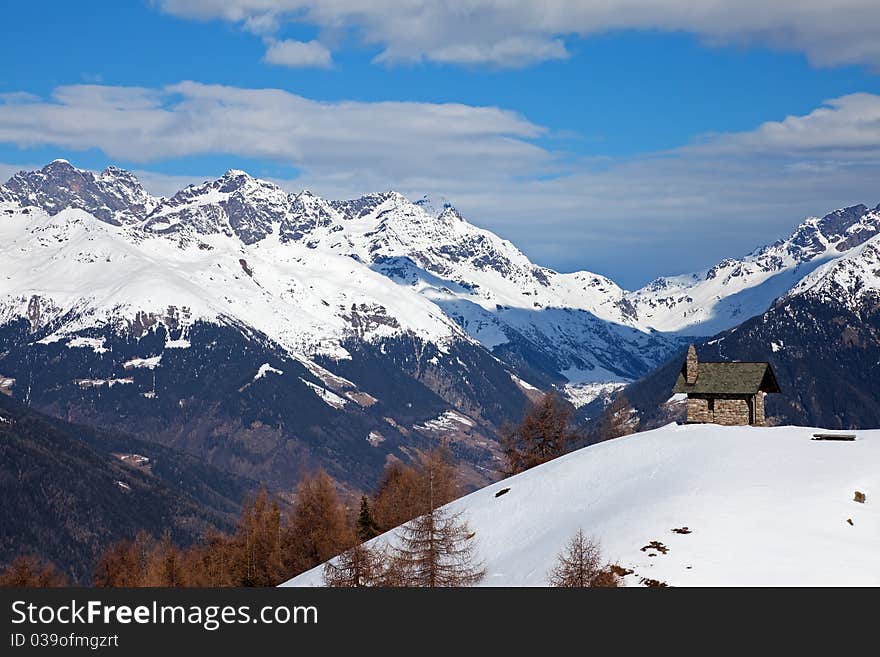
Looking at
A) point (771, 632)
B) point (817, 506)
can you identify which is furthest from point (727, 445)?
point (771, 632)

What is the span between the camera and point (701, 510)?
72.8 metres

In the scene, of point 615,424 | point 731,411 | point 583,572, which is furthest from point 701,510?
point 615,424

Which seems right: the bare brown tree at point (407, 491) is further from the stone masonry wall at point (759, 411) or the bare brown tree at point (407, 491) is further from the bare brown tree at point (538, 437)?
the stone masonry wall at point (759, 411)

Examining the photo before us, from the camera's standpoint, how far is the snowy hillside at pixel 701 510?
6362 cm

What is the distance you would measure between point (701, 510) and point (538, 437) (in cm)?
4846

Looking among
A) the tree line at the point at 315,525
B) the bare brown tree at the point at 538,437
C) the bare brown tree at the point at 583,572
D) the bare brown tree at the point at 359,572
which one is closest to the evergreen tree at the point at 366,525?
the tree line at the point at 315,525

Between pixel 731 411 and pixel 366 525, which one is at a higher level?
pixel 731 411

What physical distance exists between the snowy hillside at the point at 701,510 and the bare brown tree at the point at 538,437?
18.6 metres

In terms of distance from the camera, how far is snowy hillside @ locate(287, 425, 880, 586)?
63.6 metres

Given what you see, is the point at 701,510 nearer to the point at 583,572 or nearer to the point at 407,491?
the point at 583,572

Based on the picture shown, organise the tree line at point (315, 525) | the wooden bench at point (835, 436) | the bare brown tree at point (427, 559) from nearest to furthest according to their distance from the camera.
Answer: the bare brown tree at point (427, 559), the wooden bench at point (835, 436), the tree line at point (315, 525)

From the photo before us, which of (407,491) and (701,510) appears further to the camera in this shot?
(407,491)

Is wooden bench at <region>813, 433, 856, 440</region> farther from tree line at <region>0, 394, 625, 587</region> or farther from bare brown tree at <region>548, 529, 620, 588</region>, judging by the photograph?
bare brown tree at <region>548, 529, 620, 588</region>

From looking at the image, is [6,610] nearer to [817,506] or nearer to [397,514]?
[817,506]
